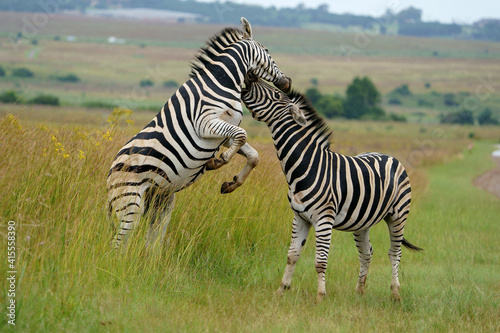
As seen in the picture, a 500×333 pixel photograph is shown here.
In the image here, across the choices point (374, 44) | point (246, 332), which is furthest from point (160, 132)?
point (374, 44)

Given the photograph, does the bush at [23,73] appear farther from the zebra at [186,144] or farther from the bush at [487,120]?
the zebra at [186,144]

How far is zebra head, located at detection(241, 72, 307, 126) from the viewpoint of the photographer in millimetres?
6078

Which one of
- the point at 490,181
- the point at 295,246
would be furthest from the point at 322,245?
the point at 490,181

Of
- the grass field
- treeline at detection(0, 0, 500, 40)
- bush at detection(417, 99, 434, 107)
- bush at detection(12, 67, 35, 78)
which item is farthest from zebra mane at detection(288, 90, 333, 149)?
treeline at detection(0, 0, 500, 40)

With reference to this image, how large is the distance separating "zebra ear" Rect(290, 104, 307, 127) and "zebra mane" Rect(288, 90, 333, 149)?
0.11 m

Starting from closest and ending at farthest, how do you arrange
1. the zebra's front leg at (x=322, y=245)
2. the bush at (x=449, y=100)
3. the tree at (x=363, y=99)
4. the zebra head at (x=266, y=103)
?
the zebra's front leg at (x=322, y=245) < the zebra head at (x=266, y=103) < the tree at (x=363, y=99) < the bush at (x=449, y=100)

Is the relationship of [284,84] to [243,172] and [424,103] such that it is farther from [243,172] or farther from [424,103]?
[424,103]

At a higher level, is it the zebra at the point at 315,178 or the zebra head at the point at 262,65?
the zebra head at the point at 262,65

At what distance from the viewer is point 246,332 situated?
4.71m

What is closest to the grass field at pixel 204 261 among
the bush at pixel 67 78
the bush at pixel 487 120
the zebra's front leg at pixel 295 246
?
the zebra's front leg at pixel 295 246

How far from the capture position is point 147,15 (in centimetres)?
18475

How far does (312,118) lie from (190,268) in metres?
2.19

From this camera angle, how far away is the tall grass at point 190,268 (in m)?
4.71

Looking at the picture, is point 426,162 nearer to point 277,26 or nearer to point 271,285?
point 271,285
